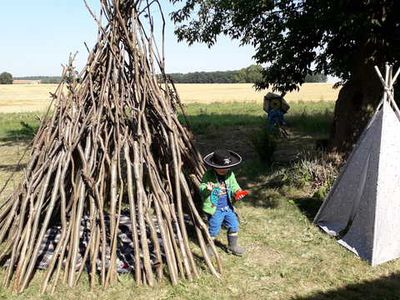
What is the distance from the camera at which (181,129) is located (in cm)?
536

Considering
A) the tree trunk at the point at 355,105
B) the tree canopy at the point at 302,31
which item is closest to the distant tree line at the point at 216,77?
the tree canopy at the point at 302,31

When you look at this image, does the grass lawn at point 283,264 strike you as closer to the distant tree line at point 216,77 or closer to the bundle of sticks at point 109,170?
the bundle of sticks at point 109,170

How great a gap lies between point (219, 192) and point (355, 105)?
12.7ft

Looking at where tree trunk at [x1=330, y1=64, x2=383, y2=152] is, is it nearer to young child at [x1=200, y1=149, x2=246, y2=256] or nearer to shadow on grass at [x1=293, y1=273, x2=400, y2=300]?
young child at [x1=200, y1=149, x2=246, y2=256]

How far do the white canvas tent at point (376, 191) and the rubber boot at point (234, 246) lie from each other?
123 centimetres

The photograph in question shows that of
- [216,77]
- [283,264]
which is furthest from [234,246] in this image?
[216,77]

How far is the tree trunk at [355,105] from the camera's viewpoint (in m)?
7.53

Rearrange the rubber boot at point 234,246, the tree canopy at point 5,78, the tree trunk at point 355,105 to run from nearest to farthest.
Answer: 1. the rubber boot at point 234,246
2. the tree trunk at point 355,105
3. the tree canopy at point 5,78

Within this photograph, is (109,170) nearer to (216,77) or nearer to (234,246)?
(234,246)

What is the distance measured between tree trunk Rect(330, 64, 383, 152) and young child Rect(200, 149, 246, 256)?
349cm

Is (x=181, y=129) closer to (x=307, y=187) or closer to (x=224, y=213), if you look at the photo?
(x=224, y=213)

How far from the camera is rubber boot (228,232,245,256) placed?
509 cm

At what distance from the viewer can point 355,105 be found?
25.3 ft

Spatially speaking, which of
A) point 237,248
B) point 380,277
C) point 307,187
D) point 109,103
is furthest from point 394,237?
point 109,103
